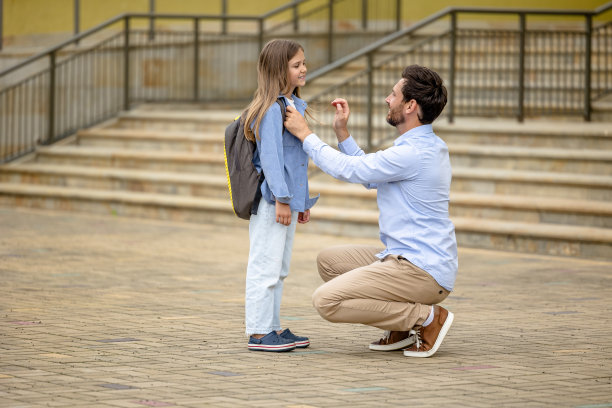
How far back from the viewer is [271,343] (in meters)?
6.18

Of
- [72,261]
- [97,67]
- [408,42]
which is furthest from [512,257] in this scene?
[97,67]

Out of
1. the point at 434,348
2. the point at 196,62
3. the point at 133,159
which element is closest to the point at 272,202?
the point at 434,348

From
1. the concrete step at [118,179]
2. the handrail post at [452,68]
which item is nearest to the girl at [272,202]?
the handrail post at [452,68]

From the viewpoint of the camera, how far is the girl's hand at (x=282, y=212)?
6055mm

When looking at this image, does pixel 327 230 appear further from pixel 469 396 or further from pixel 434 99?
pixel 469 396

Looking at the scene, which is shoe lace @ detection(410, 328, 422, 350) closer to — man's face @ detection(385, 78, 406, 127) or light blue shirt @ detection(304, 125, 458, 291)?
light blue shirt @ detection(304, 125, 458, 291)

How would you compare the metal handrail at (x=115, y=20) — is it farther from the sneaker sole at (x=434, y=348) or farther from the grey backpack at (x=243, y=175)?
the sneaker sole at (x=434, y=348)

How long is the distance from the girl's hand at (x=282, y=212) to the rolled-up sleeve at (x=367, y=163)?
287mm

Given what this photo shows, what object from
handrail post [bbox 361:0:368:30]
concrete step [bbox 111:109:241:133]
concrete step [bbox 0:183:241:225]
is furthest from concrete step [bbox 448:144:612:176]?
handrail post [bbox 361:0:368:30]

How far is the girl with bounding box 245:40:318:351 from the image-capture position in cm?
609

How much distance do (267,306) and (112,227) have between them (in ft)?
23.3

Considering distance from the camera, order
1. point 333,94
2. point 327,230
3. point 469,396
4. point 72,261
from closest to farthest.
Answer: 1. point 469,396
2. point 72,261
3. point 327,230
4. point 333,94

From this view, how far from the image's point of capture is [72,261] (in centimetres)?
1011

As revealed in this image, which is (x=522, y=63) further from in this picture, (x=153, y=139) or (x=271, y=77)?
(x=271, y=77)
